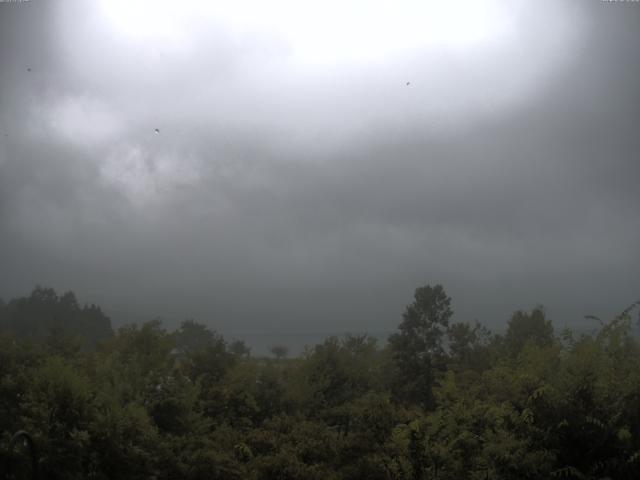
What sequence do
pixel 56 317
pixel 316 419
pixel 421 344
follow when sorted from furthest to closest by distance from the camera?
pixel 56 317
pixel 421 344
pixel 316 419

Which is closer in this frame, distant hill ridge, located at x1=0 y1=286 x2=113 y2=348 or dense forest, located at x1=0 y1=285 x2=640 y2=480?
dense forest, located at x1=0 y1=285 x2=640 y2=480

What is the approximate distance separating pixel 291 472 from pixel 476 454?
13.6ft

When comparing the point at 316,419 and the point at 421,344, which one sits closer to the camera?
the point at 316,419

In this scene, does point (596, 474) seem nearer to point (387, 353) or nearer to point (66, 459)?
point (66, 459)

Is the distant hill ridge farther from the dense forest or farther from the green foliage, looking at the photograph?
the green foliage

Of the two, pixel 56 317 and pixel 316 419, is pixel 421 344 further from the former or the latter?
pixel 56 317

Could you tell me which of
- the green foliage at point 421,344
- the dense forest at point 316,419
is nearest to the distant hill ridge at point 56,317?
the dense forest at point 316,419

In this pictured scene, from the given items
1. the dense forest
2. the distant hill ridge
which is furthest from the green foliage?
the distant hill ridge

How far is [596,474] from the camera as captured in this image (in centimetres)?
877

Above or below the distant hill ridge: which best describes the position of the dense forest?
below

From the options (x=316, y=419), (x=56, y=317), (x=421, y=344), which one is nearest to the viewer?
(x=316, y=419)

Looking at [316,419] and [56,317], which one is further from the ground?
[56,317]

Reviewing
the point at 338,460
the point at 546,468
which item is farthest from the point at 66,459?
the point at 546,468

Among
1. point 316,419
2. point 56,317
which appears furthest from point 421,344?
point 56,317
